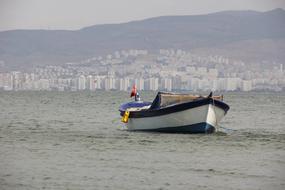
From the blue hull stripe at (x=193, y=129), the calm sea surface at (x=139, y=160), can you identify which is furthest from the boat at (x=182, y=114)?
the calm sea surface at (x=139, y=160)

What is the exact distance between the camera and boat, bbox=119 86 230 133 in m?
36.9

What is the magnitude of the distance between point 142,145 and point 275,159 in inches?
254

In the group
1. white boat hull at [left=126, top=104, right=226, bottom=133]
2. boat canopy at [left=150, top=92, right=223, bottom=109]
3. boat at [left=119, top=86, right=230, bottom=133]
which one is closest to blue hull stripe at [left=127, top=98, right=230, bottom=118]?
boat at [left=119, top=86, right=230, bottom=133]

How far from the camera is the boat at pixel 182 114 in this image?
36906mm

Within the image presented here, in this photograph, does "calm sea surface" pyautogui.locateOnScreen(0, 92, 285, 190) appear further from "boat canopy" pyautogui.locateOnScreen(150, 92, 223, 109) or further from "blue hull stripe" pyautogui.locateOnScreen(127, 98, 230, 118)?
"boat canopy" pyautogui.locateOnScreen(150, 92, 223, 109)

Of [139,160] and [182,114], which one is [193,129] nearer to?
[182,114]

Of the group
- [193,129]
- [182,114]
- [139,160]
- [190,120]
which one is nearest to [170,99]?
[182,114]

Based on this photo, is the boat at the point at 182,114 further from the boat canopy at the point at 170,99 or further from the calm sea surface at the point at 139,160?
the calm sea surface at the point at 139,160

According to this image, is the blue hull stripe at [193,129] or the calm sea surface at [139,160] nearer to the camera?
the calm sea surface at [139,160]

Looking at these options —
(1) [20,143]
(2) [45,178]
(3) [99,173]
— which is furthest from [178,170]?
(1) [20,143]

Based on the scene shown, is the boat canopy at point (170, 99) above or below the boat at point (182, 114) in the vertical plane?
above

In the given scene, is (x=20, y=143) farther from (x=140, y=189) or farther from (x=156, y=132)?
(x=140, y=189)

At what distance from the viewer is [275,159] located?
93.9ft

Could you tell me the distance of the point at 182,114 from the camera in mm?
37219
